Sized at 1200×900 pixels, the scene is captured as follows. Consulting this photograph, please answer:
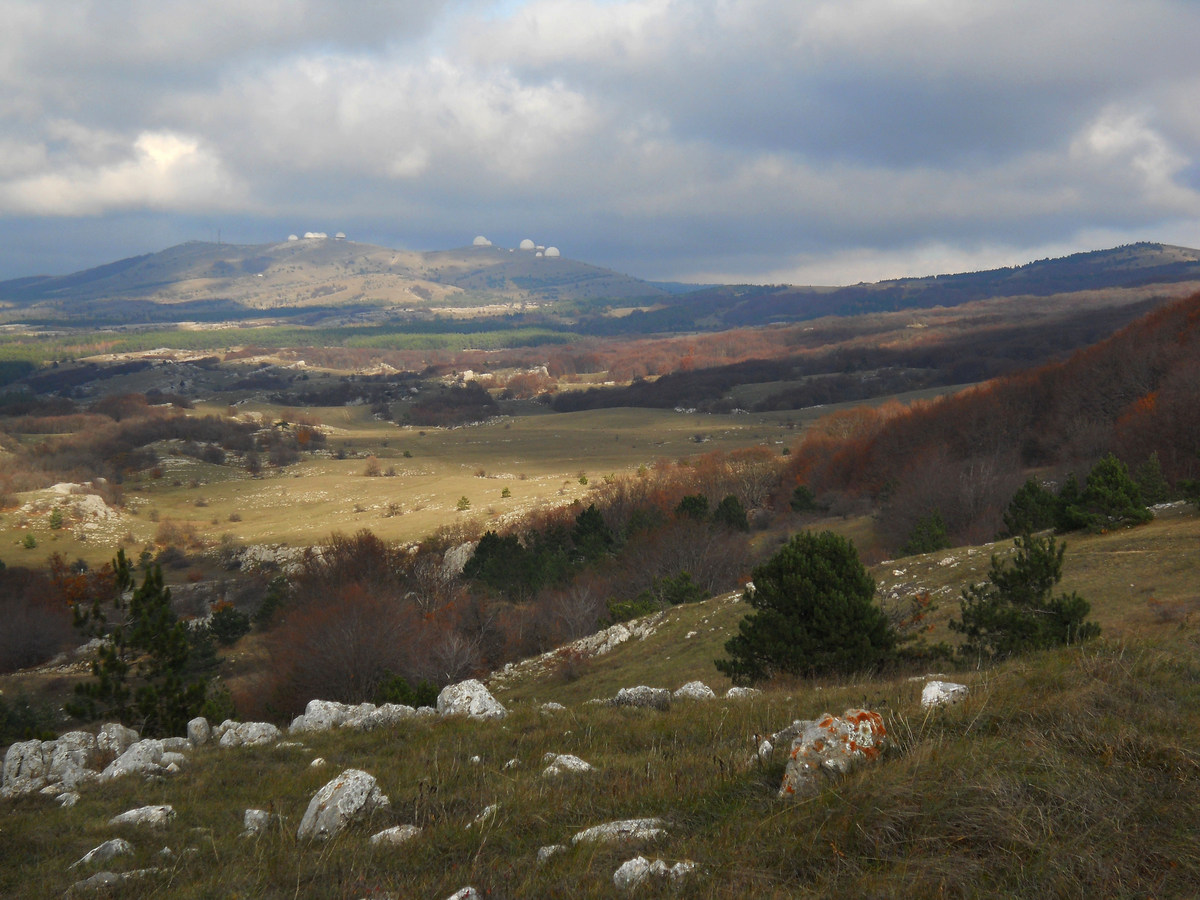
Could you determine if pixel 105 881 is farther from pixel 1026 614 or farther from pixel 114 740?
pixel 1026 614

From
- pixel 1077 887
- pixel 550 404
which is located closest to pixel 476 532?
pixel 1077 887

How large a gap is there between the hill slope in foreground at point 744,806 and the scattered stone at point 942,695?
0.53 ft

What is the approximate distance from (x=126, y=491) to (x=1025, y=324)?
20202cm

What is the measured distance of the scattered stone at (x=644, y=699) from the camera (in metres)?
11.1

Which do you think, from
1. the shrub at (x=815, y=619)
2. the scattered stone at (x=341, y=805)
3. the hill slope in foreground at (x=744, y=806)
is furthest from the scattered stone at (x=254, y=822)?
the shrub at (x=815, y=619)

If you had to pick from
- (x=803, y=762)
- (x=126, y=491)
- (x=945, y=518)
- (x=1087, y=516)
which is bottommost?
(x=126, y=491)

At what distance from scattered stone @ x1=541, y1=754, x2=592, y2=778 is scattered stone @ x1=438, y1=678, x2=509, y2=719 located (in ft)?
14.8

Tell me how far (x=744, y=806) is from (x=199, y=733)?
11.4m

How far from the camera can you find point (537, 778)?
22.2 ft

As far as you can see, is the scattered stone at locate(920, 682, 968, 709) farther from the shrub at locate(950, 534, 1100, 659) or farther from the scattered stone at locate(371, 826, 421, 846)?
the scattered stone at locate(371, 826, 421, 846)

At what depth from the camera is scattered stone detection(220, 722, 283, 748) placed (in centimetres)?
1132

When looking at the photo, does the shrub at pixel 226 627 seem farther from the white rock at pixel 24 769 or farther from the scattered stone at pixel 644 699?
the scattered stone at pixel 644 699

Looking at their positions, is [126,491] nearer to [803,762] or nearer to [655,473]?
[655,473]

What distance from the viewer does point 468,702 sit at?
12.6 metres
